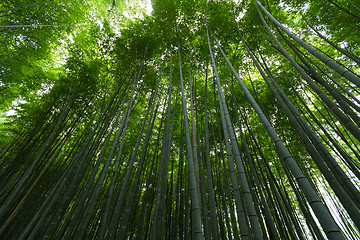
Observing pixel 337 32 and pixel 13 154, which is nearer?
pixel 337 32

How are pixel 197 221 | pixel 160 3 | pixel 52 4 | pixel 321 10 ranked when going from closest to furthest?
pixel 197 221 < pixel 321 10 < pixel 52 4 < pixel 160 3

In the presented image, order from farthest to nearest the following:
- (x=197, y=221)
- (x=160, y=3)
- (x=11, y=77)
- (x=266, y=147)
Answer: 1. (x=266, y=147)
2. (x=11, y=77)
3. (x=160, y=3)
4. (x=197, y=221)

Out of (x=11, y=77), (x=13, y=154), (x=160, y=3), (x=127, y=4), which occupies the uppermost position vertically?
(x=127, y=4)

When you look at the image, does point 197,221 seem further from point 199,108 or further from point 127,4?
point 127,4

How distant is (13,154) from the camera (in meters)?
4.21

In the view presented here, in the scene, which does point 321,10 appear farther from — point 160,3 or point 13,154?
point 13,154

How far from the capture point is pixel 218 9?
388 cm

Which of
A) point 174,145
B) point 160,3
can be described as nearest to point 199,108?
point 174,145

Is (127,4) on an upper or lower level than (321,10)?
upper

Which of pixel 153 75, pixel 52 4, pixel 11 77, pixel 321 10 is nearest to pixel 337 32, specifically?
pixel 321 10

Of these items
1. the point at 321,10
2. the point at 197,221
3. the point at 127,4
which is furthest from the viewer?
the point at 127,4

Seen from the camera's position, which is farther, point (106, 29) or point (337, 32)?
point (106, 29)

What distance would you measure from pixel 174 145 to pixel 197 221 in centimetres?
451

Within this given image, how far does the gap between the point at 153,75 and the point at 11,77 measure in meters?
3.66
